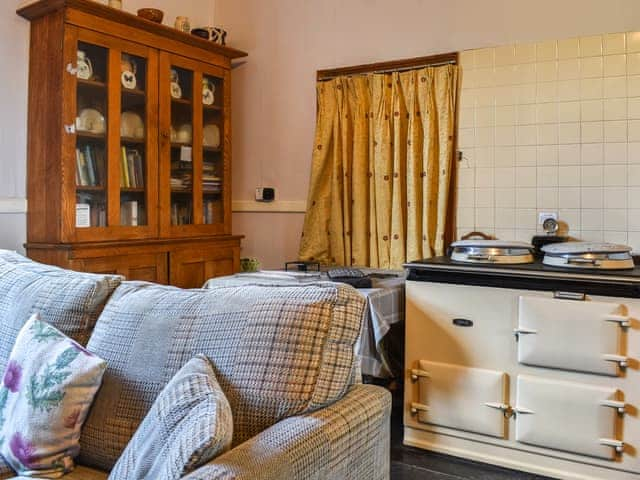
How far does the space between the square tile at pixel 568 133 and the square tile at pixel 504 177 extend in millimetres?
263

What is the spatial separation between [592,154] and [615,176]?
0.14 metres

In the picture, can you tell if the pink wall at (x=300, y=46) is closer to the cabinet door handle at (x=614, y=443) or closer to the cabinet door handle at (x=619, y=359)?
the cabinet door handle at (x=619, y=359)

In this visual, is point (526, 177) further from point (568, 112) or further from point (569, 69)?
point (569, 69)

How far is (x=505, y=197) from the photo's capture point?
114 inches

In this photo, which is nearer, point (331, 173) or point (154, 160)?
point (154, 160)

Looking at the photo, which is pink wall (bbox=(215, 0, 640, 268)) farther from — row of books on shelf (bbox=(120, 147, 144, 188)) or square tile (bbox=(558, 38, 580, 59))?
row of books on shelf (bbox=(120, 147, 144, 188))

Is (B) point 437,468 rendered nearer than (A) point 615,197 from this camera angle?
Yes

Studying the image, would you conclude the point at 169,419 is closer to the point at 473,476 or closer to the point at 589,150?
the point at 473,476

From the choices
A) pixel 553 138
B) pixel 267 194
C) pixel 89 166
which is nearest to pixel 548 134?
pixel 553 138

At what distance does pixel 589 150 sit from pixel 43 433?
248 cm

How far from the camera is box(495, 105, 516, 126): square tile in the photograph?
286 cm

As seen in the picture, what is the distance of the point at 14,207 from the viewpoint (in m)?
2.77

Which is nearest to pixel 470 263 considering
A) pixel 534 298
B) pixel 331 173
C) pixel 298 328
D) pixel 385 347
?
pixel 534 298

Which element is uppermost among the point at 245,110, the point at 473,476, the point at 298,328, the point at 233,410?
the point at 245,110
